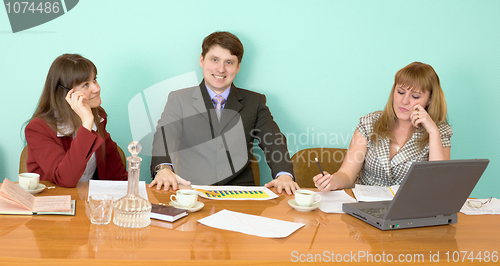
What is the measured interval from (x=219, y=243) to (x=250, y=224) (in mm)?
190

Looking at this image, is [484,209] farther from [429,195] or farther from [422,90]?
[422,90]

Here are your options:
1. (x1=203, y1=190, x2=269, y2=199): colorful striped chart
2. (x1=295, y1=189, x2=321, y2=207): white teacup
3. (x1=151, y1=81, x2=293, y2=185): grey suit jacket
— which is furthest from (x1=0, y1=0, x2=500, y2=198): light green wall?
(x1=295, y1=189, x2=321, y2=207): white teacup

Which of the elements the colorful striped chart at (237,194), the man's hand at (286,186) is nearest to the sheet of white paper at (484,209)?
the man's hand at (286,186)

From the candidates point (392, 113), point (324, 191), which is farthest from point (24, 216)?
point (392, 113)

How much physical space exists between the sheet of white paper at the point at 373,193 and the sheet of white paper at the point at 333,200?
0.14 feet

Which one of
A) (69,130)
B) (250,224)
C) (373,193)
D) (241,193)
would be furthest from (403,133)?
(69,130)

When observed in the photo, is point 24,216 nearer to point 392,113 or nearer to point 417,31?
point 392,113

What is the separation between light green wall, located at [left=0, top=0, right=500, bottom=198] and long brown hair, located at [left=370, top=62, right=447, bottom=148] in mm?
491

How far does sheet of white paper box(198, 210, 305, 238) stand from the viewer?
1.23 metres

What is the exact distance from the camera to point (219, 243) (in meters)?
1.13

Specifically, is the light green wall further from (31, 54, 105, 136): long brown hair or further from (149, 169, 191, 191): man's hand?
(149, 169, 191, 191): man's hand

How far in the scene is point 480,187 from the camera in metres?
2.91

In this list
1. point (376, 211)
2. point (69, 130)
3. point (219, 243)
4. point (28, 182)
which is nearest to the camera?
point (219, 243)

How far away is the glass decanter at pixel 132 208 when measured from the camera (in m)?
1.21
